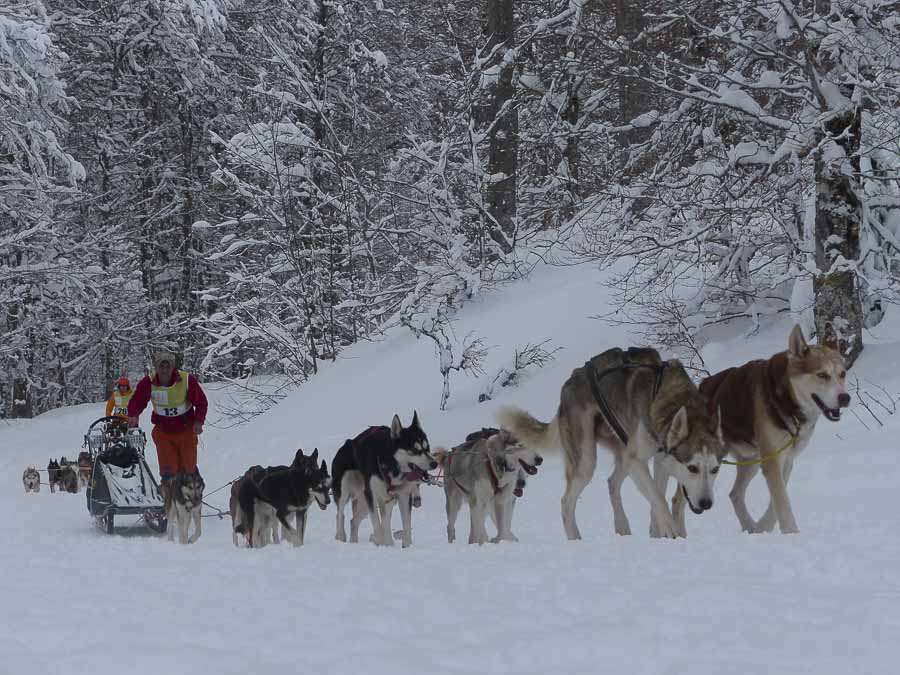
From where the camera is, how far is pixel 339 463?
8438 millimetres

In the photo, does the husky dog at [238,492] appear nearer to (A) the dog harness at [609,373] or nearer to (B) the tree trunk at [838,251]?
(A) the dog harness at [609,373]

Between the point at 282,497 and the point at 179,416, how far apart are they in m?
2.29

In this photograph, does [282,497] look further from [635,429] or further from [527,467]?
[635,429]

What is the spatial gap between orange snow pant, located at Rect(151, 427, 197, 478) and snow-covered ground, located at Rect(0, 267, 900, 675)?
692 mm

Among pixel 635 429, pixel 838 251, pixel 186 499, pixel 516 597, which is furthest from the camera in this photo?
pixel 838 251

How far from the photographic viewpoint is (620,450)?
6.90 metres

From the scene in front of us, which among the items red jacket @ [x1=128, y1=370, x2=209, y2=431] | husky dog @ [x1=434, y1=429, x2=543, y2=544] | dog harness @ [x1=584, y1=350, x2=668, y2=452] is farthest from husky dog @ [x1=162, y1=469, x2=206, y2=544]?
dog harness @ [x1=584, y1=350, x2=668, y2=452]

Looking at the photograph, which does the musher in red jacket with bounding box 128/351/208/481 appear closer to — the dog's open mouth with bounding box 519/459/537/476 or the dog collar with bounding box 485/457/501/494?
the dog collar with bounding box 485/457/501/494

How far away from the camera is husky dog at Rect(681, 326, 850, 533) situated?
6.08m

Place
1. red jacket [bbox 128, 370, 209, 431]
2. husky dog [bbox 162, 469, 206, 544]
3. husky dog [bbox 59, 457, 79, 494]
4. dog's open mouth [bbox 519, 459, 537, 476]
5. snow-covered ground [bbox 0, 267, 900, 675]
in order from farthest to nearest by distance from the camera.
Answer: husky dog [bbox 59, 457, 79, 494]
red jacket [bbox 128, 370, 209, 431]
husky dog [bbox 162, 469, 206, 544]
dog's open mouth [bbox 519, 459, 537, 476]
snow-covered ground [bbox 0, 267, 900, 675]

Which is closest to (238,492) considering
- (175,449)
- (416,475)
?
(175,449)

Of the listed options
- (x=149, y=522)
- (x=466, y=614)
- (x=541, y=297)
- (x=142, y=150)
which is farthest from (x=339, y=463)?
(x=142, y=150)

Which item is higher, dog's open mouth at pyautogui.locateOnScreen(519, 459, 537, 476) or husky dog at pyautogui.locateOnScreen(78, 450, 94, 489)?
husky dog at pyautogui.locateOnScreen(78, 450, 94, 489)

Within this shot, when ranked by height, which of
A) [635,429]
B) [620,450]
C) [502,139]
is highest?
[502,139]
